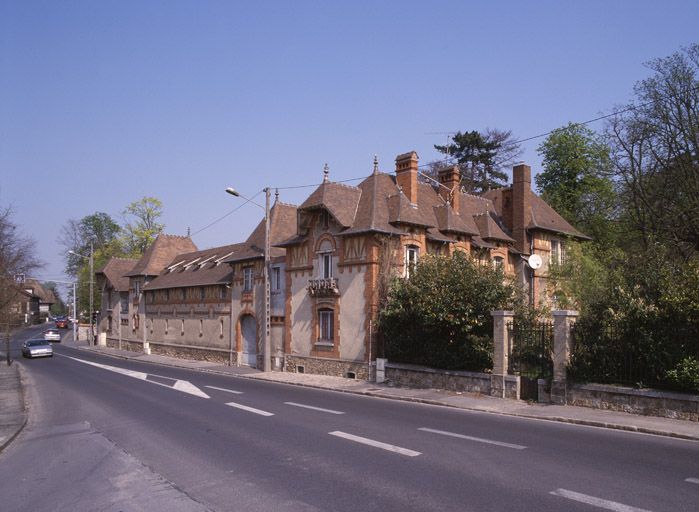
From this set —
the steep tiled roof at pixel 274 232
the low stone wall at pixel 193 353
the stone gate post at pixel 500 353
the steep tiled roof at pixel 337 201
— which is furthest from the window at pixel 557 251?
the low stone wall at pixel 193 353

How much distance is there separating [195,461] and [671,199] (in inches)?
1004

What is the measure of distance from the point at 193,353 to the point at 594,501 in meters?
35.3

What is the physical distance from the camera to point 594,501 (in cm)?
730

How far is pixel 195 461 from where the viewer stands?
981cm

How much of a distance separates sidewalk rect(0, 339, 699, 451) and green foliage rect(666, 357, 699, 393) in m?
0.89

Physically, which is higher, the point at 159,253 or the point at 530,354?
the point at 159,253

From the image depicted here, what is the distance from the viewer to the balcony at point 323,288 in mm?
26328

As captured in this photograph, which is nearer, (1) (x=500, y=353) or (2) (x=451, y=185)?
(1) (x=500, y=353)

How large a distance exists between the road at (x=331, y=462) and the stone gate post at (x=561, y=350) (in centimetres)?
247

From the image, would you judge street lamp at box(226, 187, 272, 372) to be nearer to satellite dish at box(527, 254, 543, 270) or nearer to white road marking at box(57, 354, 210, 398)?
white road marking at box(57, 354, 210, 398)

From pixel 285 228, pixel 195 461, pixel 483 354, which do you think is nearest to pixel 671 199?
pixel 483 354

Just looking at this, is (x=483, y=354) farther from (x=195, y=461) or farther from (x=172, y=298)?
(x=172, y=298)

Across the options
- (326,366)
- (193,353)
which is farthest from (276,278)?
(193,353)

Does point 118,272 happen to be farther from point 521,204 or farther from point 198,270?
point 521,204
